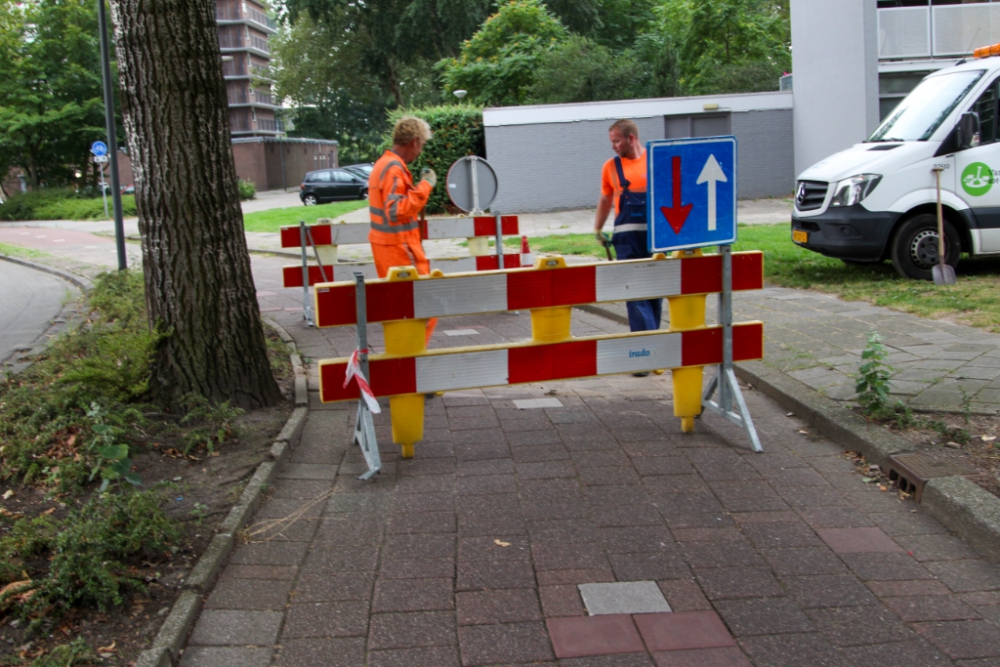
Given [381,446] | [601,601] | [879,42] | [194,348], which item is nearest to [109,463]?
[194,348]

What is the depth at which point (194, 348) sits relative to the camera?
18.6 ft

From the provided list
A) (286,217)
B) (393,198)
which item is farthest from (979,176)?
(286,217)

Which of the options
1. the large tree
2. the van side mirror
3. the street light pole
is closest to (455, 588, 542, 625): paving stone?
the van side mirror

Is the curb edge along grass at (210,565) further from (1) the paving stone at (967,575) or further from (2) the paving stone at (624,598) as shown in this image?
(1) the paving stone at (967,575)

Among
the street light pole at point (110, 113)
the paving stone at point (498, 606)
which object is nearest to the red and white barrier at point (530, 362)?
the paving stone at point (498, 606)

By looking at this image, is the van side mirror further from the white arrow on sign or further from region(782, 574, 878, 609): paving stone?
region(782, 574, 878, 609): paving stone

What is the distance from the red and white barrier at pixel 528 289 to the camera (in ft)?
16.0

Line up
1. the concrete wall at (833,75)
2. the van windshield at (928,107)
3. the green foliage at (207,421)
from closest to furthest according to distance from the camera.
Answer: the green foliage at (207,421) < the van windshield at (928,107) < the concrete wall at (833,75)

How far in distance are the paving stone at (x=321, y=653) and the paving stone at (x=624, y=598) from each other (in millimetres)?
859

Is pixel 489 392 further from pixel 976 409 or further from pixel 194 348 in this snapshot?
pixel 976 409

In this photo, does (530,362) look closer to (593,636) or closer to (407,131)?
(593,636)

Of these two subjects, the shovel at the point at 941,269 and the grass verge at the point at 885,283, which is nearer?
the grass verge at the point at 885,283

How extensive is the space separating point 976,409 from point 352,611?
3859 mm

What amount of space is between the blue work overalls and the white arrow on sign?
5.30 ft
